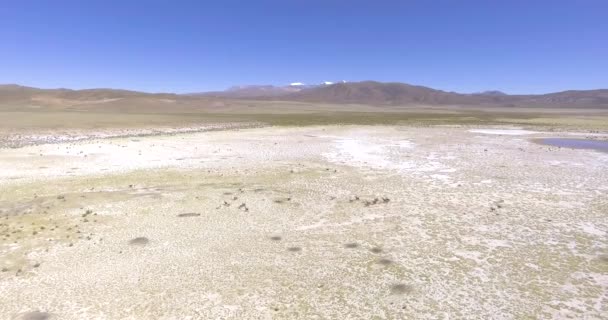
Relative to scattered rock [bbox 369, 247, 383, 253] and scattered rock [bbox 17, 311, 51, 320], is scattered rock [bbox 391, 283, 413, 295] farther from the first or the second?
scattered rock [bbox 17, 311, 51, 320]

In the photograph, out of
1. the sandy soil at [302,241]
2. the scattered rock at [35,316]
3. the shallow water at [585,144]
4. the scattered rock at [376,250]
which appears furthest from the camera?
the shallow water at [585,144]

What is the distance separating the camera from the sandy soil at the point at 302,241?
22.5ft

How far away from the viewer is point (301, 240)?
966 cm

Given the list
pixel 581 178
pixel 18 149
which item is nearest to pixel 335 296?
pixel 581 178

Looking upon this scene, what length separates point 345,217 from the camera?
37.4ft

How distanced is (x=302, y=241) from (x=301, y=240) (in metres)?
0.07

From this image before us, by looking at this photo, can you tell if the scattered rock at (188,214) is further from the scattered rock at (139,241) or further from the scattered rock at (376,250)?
the scattered rock at (376,250)

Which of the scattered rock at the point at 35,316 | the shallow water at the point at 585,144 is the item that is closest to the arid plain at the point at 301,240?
the scattered rock at the point at 35,316

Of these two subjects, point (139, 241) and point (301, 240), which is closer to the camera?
point (139, 241)

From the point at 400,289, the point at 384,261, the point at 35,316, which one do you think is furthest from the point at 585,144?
the point at 35,316

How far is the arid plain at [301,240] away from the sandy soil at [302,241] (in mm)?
37

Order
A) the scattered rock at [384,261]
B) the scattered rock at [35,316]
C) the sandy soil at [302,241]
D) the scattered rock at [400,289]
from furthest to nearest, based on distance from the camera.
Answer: the scattered rock at [384,261] → the scattered rock at [400,289] → the sandy soil at [302,241] → the scattered rock at [35,316]

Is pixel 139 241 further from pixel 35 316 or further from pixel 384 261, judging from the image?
pixel 384 261

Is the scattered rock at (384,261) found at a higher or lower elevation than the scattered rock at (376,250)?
lower
